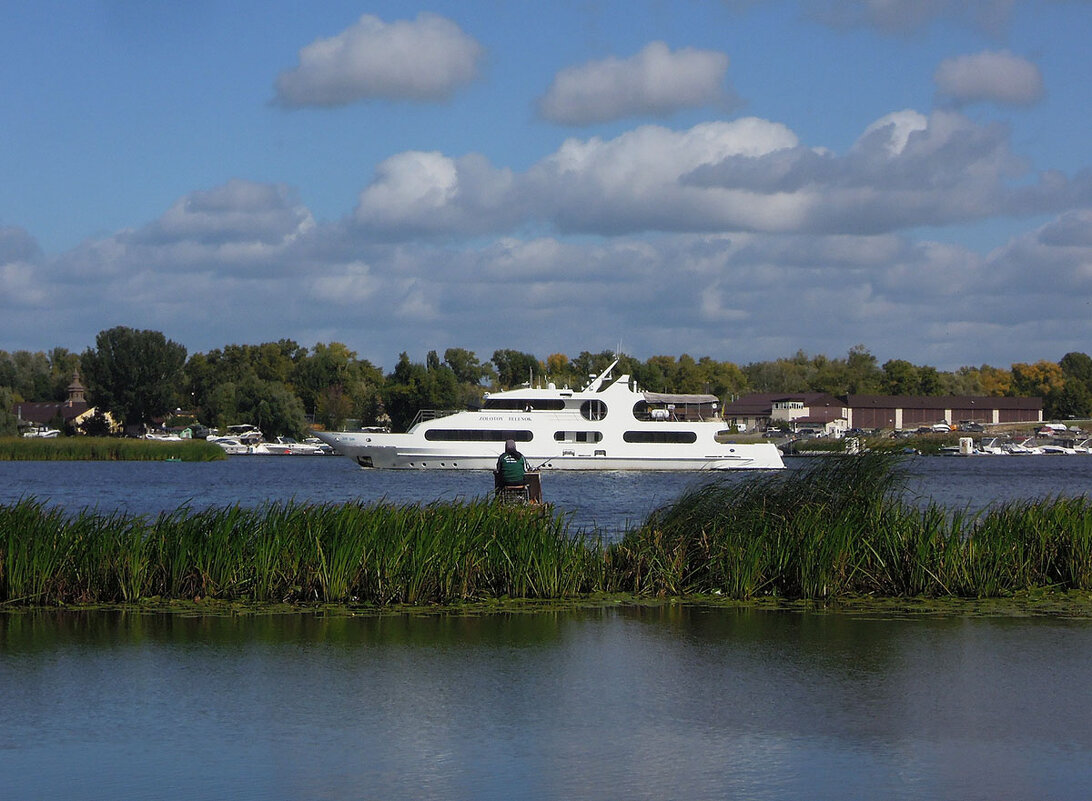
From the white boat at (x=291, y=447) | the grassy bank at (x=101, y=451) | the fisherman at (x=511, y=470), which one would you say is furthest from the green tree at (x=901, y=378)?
the fisherman at (x=511, y=470)

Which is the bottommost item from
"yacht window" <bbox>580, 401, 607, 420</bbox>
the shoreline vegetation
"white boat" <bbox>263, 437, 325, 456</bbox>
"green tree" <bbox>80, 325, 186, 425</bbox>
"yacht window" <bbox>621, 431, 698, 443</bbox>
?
"white boat" <bbox>263, 437, 325, 456</bbox>

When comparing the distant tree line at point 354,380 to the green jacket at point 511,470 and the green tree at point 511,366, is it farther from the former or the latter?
the green jacket at point 511,470

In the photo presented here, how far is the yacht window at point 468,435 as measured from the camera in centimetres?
5512

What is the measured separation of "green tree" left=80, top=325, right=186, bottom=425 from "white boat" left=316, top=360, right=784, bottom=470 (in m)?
62.2

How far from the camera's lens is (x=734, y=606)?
1321cm

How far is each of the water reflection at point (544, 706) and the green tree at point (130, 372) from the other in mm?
104682

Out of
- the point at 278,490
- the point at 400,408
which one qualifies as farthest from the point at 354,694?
the point at 400,408

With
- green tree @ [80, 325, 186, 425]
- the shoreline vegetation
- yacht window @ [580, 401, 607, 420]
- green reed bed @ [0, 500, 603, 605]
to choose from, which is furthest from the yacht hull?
green tree @ [80, 325, 186, 425]

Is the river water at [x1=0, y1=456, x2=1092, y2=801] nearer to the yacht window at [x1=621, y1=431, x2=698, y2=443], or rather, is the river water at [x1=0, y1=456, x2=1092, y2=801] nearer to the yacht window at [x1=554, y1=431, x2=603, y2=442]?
the yacht window at [x1=554, y1=431, x2=603, y2=442]

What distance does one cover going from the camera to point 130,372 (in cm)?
11194

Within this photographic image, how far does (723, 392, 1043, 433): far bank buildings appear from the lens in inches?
5408

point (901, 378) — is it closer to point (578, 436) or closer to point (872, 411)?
point (872, 411)

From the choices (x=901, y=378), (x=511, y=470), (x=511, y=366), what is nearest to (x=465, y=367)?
Result: (x=511, y=366)

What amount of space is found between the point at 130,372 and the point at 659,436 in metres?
69.4
